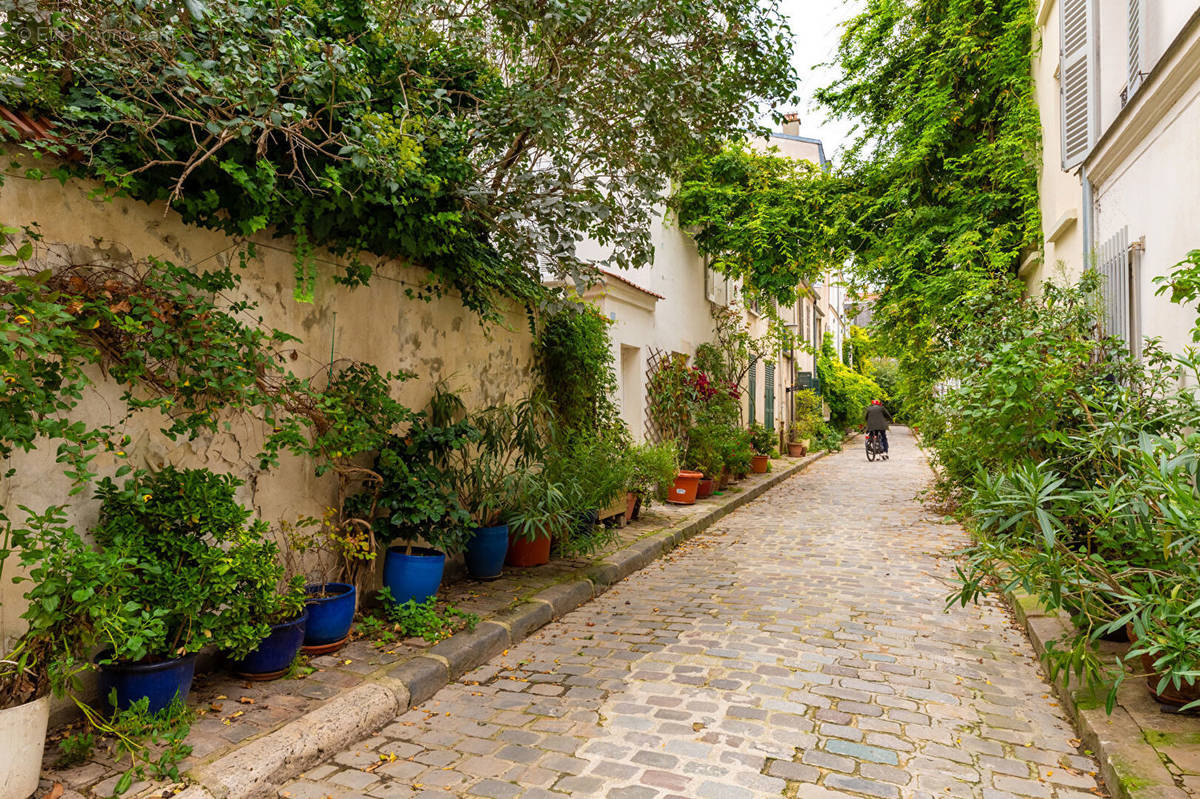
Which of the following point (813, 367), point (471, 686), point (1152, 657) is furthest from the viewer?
point (813, 367)

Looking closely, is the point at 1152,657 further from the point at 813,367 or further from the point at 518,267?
the point at 813,367

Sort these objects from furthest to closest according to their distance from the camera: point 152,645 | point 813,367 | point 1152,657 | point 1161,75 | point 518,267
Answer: point 813,367
point 518,267
point 1161,75
point 1152,657
point 152,645

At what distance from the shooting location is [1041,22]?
331 inches

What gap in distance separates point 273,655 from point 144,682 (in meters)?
0.71

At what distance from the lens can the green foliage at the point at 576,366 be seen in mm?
7391

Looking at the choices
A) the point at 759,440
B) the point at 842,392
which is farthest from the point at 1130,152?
the point at 842,392

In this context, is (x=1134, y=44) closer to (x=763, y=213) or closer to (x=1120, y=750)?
(x=1120, y=750)

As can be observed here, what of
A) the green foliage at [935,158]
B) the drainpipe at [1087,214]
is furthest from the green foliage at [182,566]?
the green foliage at [935,158]

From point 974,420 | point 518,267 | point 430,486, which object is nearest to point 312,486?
point 430,486

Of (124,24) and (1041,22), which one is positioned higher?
(1041,22)

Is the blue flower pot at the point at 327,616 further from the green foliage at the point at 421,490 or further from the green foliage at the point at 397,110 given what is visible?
the green foliage at the point at 397,110

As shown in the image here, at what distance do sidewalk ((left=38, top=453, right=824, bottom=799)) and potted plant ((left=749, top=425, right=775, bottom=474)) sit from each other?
29.5ft

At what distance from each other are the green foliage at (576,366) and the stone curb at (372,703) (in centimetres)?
204

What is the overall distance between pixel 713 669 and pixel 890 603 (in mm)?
2209
